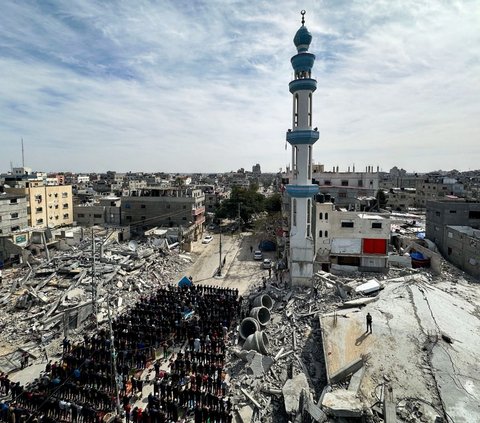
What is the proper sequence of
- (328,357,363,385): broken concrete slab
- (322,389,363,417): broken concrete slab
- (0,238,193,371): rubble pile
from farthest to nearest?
(0,238,193,371): rubble pile < (328,357,363,385): broken concrete slab < (322,389,363,417): broken concrete slab

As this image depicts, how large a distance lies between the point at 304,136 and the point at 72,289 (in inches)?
809

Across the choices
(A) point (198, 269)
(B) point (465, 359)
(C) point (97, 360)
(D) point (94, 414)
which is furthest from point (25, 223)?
(B) point (465, 359)

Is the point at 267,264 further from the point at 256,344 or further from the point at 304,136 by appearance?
the point at 256,344

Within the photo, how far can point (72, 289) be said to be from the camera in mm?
25281

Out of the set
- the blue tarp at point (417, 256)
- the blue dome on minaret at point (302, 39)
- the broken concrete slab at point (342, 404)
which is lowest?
the broken concrete slab at point (342, 404)

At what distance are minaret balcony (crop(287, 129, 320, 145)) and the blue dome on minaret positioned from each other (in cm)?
593

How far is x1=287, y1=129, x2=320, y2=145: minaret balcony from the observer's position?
23.8 m

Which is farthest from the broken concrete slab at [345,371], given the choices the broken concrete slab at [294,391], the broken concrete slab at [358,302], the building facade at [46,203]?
the building facade at [46,203]

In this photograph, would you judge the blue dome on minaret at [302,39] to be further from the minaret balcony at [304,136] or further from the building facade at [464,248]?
the building facade at [464,248]

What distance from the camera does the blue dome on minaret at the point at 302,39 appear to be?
23703 millimetres

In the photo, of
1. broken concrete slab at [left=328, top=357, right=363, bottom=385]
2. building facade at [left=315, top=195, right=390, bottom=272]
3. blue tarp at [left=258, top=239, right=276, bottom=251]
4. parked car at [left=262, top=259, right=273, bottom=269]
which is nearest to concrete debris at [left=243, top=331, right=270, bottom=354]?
broken concrete slab at [left=328, top=357, right=363, bottom=385]

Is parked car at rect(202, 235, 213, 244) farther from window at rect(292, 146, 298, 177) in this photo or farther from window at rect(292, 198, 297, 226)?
window at rect(292, 146, 298, 177)

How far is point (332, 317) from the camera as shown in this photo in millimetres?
18531

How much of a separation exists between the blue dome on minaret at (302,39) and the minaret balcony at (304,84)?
2345mm
